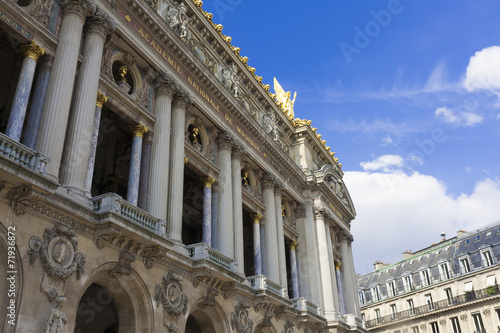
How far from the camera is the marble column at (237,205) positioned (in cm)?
2558

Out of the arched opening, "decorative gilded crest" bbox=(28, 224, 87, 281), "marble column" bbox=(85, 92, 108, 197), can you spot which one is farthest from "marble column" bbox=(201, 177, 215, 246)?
"decorative gilded crest" bbox=(28, 224, 87, 281)

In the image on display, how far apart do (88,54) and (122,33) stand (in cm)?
262

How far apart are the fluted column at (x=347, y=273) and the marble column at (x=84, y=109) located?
27.2 metres

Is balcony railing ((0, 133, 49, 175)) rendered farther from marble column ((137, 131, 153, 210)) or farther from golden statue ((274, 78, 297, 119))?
golden statue ((274, 78, 297, 119))

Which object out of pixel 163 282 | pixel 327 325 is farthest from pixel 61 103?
pixel 327 325

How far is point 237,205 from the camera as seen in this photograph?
27.0 m

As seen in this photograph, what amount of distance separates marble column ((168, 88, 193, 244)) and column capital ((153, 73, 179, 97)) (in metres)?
0.62

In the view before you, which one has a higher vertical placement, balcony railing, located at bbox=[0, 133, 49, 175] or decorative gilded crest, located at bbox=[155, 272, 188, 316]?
balcony railing, located at bbox=[0, 133, 49, 175]

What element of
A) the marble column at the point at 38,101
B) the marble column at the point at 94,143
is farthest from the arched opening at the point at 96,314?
the marble column at the point at 38,101

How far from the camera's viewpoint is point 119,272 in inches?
661

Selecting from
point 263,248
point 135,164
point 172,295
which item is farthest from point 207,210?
point 263,248

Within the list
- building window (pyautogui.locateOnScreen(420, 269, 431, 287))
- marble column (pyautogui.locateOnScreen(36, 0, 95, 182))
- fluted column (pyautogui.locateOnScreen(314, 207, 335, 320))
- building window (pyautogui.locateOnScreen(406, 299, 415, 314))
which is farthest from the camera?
building window (pyautogui.locateOnScreen(420, 269, 431, 287))

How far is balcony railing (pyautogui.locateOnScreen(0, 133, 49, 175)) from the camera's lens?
13523 mm

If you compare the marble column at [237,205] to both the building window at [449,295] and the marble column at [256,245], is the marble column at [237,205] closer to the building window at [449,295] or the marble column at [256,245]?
the marble column at [256,245]
